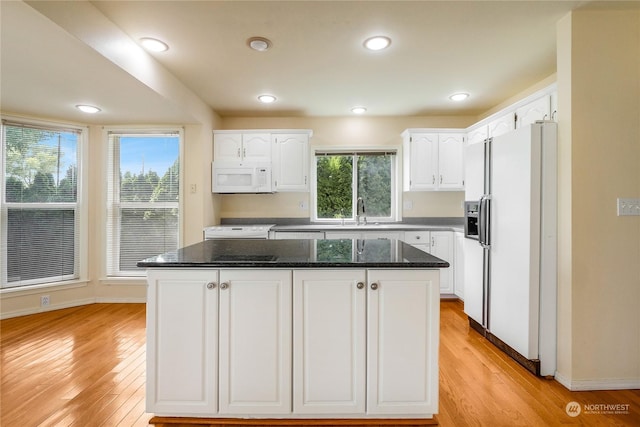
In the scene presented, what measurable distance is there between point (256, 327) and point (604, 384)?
223 centimetres

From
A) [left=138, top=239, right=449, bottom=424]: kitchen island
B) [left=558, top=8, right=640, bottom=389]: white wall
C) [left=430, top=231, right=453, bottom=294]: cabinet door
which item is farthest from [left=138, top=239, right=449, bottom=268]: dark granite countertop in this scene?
[left=430, top=231, right=453, bottom=294]: cabinet door

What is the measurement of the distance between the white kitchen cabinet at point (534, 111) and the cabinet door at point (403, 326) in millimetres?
1995

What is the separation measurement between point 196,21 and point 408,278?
2.17m

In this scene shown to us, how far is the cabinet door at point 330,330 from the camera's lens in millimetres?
1590

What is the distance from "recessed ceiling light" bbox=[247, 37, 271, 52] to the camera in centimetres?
236

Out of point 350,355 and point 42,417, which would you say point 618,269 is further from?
point 42,417

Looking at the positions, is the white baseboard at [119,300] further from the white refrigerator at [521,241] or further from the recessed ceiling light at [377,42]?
the white refrigerator at [521,241]

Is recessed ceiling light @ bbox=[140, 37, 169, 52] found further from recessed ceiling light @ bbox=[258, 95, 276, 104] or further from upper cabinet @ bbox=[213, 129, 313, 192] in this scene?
upper cabinet @ bbox=[213, 129, 313, 192]

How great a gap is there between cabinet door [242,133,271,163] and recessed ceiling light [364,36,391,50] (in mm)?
1983

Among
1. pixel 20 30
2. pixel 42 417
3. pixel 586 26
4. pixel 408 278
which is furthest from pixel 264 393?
pixel 586 26

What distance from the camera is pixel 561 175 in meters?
2.05

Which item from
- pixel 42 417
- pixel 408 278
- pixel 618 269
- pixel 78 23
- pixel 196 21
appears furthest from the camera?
pixel 196 21

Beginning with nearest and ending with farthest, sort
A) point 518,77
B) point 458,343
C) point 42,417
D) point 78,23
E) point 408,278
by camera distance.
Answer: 1. point 408,278
2. point 42,417
3. point 78,23
4. point 458,343
5. point 518,77

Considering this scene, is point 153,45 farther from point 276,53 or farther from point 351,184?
point 351,184
